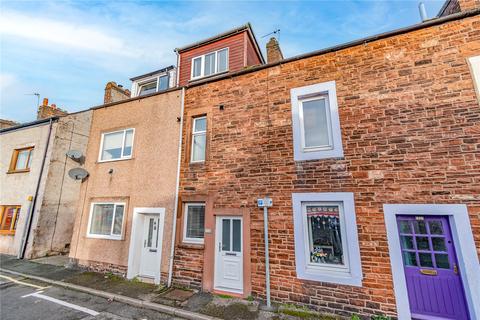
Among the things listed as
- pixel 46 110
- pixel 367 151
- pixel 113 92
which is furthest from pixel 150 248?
pixel 46 110

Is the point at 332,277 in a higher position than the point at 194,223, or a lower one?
lower

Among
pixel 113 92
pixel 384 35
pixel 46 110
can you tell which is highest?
pixel 113 92

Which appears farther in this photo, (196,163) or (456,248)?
(196,163)

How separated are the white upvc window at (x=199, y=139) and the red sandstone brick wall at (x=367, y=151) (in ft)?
2.86

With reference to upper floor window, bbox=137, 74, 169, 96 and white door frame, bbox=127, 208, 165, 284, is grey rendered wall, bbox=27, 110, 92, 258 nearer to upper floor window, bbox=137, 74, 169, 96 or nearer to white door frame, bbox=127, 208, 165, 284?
upper floor window, bbox=137, 74, 169, 96

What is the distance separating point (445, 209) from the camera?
4.52m

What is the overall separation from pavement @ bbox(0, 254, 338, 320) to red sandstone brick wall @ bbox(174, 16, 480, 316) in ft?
1.87

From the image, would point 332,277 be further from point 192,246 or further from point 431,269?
point 192,246

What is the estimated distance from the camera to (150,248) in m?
7.43

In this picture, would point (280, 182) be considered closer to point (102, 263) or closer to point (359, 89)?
point (359, 89)

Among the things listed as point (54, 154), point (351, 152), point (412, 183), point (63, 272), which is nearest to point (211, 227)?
point (351, 152)

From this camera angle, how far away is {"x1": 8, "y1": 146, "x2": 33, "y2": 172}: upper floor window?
1154 cm

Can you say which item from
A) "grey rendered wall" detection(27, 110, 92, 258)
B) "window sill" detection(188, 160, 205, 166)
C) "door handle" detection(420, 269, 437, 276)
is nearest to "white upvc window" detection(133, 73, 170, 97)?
"grey rendered wall" detection(27, 110, 92, 258)

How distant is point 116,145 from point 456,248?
36.5 ft
